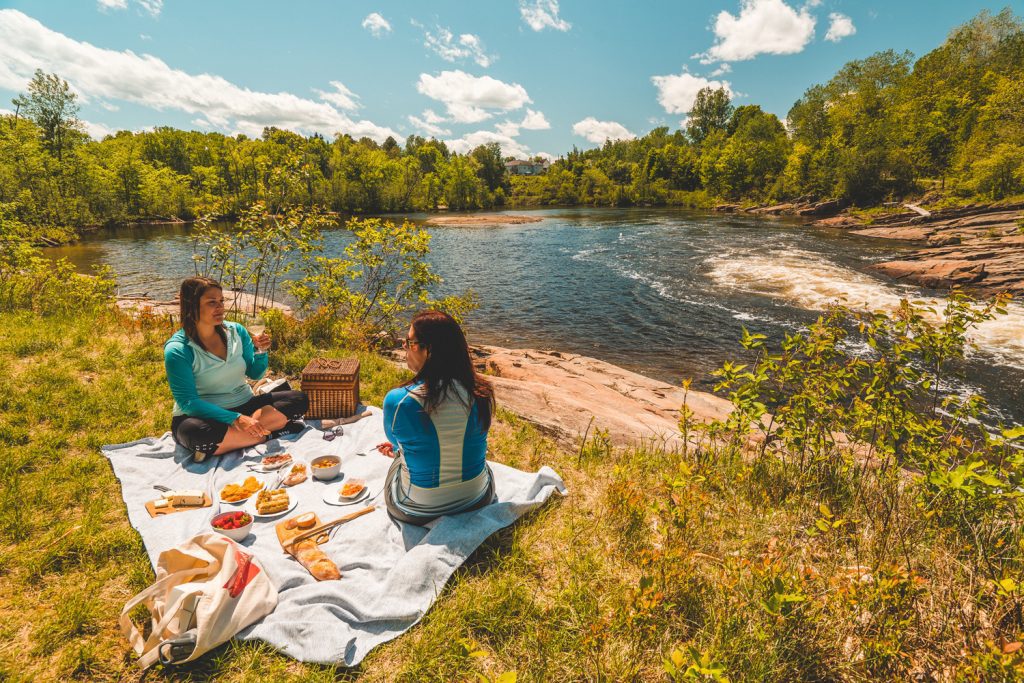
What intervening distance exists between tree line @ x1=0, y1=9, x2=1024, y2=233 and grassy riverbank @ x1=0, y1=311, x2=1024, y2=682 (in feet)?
27.5

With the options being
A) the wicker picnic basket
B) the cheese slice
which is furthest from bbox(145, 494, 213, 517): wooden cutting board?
the wicker picnic basket

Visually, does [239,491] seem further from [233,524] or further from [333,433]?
[333,433]

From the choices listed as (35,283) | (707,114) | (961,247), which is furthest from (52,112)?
(707,114)

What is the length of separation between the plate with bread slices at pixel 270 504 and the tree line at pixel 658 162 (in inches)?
329

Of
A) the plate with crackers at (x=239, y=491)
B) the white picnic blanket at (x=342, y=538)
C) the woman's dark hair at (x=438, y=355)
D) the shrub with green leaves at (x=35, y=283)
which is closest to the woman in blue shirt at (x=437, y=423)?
the woman's dark hair at (x=438, y=355)

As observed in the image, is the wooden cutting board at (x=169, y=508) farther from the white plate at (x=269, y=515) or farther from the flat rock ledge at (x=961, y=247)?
the flat rock ledge at (x=961, y=247)

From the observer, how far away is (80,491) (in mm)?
4219

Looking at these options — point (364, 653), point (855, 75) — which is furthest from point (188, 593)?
point (855, 75)

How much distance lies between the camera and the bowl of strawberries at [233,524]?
3590 mm

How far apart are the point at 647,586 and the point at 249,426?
14.9ft

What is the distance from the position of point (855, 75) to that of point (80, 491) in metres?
91.7

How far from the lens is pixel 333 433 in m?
5.53

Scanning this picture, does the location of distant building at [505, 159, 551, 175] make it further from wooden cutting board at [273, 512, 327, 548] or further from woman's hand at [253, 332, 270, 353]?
wooden cutting board at [273, 512, 327, 548]

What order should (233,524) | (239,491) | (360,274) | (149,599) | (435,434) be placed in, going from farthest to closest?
(360,274)
(239,491)
(233,524)
(435,434)
(149,599)
